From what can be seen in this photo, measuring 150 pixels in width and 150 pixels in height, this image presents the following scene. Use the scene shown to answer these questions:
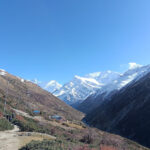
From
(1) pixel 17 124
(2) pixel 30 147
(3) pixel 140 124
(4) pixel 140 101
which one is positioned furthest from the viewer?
(4) pixel 140 101

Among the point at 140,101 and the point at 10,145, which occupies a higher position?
the point at 140,101

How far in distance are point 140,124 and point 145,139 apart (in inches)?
415

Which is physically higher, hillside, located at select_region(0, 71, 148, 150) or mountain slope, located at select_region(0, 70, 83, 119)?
mountain slope, located at select_region(0, 70, 83, 119)

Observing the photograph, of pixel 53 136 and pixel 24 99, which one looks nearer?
pixel 53 136

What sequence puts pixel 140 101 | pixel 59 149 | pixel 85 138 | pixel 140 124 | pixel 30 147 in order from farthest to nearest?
1. pixel 140 101
2. pixel 140 124
3. pixel 85 138
4. pixel 30 147
5. pixel 59 149

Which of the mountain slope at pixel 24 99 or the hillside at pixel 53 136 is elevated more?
the mountain slope at pixel 24 99

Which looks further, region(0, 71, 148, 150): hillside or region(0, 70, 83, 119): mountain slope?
region(0, 70, 83, 119): mountain slope

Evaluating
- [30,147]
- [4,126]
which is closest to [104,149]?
[30,147]

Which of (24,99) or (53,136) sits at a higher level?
(24,99)

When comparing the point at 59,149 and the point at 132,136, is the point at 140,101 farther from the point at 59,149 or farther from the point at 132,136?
the point at 59,149

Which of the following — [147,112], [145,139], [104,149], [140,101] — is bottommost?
[145,139]

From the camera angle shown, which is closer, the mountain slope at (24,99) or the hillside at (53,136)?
the hillside at (53,136)

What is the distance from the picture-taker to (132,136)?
5528 centimetres

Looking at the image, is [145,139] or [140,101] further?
[140,101]
